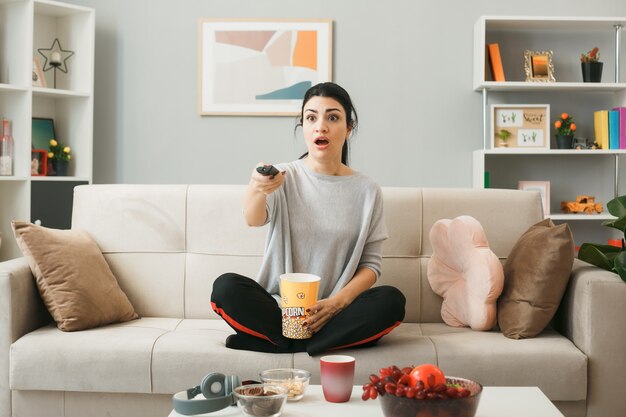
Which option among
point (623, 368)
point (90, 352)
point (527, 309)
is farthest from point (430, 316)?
point (90, 352)

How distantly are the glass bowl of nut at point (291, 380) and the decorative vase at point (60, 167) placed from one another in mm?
2791

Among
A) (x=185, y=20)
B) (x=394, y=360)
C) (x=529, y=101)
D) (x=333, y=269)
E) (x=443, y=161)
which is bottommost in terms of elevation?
(x=394, y=360)

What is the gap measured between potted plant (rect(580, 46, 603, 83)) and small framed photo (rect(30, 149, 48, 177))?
9.66 feet

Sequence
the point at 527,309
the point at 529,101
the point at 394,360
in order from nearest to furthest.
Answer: the point at 394,360 < the point at 527,309 < the point at 529,101

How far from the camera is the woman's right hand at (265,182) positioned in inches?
83.7

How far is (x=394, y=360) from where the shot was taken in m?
2.17

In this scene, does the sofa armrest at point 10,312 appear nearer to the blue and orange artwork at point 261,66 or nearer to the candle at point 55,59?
the candle at point 55,59

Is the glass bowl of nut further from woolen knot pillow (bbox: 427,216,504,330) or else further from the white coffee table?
woolen knot pillow (bbox: 427,216,504,330)

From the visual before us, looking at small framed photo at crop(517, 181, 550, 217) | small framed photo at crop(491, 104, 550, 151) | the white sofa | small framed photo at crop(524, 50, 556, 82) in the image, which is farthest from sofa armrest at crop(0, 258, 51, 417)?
small framed photo at crop(524, 50, 556, 82)

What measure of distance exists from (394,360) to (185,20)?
2.74 m

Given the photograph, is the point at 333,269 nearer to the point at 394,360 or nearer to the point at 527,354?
the point at 394,360

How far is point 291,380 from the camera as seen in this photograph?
1.60 metres

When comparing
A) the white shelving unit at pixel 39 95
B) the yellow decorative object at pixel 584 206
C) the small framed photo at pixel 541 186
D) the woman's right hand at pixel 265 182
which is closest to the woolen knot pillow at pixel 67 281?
the woman's right hand at pixel 265 182

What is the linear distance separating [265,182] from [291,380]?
2.30 feet
